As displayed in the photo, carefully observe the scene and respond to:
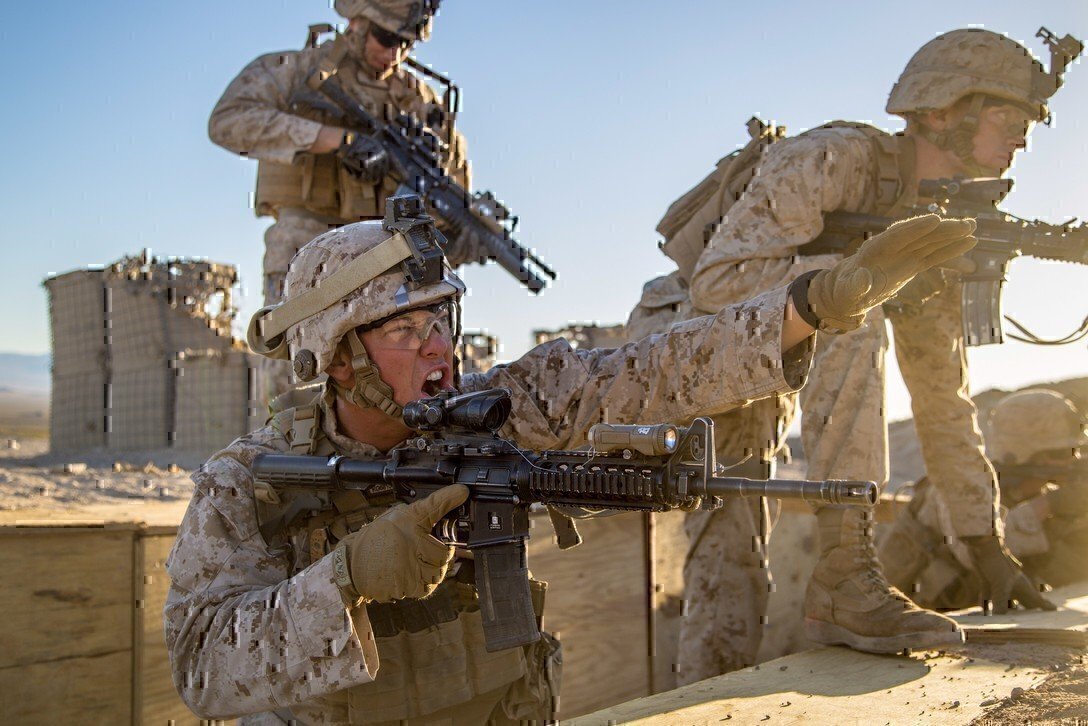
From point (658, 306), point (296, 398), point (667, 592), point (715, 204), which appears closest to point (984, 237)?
point (715, 204)

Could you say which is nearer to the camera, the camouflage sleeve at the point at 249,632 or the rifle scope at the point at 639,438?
the rifle scope at the point at 639,438

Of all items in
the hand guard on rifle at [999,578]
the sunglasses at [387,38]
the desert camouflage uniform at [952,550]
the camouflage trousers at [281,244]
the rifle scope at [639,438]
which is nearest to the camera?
the rifle scope at [639,438]

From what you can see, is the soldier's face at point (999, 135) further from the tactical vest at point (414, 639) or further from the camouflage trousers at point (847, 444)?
the tactical vest at point (414, 639)

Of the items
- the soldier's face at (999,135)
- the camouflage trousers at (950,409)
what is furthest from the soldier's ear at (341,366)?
the soldier's face at (999,135)

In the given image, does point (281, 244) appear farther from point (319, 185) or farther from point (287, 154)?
point (287, 154)

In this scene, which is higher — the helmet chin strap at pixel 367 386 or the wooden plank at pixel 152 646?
the helmet chin strap at pixel 367 386

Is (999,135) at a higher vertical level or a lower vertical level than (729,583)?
higher

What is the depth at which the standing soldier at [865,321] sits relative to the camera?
3.65 meters

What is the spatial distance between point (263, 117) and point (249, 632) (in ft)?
12.2

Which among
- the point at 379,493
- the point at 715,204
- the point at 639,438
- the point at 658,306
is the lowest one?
the point at 379,493

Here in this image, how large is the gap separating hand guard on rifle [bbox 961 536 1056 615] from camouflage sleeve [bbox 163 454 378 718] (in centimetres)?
344

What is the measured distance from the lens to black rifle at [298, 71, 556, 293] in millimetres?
5590

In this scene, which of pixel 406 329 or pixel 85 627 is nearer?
pixel 406 329

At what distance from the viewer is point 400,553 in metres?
2.20
